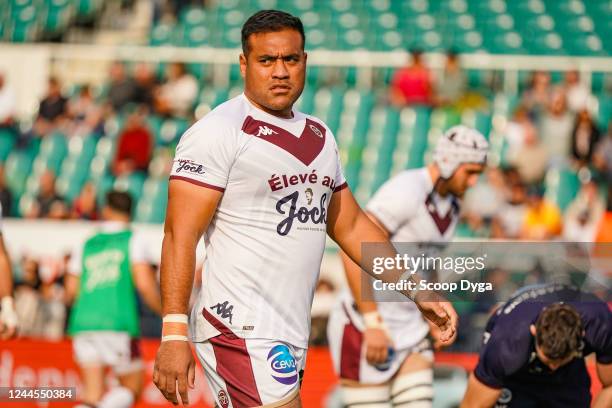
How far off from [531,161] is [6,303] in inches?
370

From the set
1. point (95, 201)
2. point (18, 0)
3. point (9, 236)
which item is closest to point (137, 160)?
point (95, 201)

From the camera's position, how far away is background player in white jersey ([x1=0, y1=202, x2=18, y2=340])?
7758 mm

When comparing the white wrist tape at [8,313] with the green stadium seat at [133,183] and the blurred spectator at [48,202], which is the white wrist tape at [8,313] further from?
the green stadium seat at [133,183]

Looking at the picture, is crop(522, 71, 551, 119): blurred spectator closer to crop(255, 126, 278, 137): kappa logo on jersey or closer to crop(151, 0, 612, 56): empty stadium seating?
crop(151, 0, 612, 56): empty stadium seating

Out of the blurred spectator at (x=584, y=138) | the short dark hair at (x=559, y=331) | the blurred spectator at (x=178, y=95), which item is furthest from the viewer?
the blurred spectator at (x=178, y=95)

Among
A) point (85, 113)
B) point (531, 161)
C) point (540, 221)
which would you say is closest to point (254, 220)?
point (540, 221)

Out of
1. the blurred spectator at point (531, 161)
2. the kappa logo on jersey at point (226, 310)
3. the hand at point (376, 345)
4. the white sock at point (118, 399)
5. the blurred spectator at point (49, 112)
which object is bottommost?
the white sock at point (118, 399)

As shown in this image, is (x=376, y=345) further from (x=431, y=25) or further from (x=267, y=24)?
(x=431, y=25)

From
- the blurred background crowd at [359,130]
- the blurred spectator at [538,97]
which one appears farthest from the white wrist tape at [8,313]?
the blurred spectator at [538,97]

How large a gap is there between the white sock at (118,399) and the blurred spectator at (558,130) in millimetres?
8238

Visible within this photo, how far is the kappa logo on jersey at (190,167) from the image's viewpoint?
519cm

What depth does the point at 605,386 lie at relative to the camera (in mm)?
7086

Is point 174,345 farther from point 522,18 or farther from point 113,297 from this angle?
point 522,18

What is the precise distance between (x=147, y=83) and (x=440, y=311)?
44.7 feet
